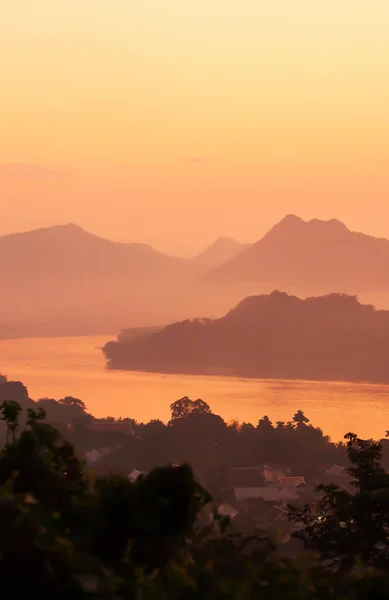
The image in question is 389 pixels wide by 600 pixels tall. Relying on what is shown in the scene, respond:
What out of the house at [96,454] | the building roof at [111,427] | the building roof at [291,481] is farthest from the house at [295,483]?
the building roof at [111,427]

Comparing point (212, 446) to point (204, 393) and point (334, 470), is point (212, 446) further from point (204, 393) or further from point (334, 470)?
point (204, 393)

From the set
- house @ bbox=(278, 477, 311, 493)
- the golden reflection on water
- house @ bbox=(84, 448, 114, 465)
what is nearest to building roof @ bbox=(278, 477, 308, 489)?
house @ bbox=(278, 477, 311, 493)

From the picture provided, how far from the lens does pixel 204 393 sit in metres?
95.2

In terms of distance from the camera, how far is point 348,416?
78438 mm

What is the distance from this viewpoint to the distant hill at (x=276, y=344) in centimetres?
12800

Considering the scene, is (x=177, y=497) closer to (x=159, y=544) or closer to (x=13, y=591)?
(x=159, y=544)

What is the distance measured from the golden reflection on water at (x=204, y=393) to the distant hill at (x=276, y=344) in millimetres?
7840

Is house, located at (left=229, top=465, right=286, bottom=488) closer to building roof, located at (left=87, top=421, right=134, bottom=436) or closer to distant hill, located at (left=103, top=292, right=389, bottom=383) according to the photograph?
building roof, located at (left=87, top=421, right=134, bottom=436)

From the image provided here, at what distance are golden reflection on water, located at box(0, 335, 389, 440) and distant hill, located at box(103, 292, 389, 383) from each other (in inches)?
309

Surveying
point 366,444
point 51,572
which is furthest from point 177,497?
point 366,444

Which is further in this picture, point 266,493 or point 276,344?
point 276,344

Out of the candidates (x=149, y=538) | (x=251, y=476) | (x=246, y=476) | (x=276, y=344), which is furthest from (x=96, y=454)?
(x=276, y=344)

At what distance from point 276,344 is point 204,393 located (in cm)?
5248

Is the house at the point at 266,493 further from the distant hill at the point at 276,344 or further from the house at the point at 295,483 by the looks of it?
the distant hill at the point at 276,344
